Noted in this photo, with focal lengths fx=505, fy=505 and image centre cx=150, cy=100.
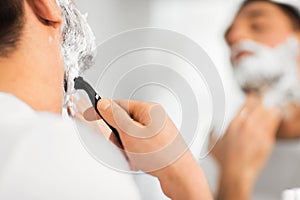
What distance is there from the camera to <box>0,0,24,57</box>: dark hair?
102 centimetres

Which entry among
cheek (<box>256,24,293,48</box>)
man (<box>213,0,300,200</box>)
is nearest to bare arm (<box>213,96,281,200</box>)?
man (<box>213,0,300,200</box>)

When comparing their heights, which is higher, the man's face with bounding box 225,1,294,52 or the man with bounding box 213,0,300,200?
the man's face with bounding box 225,1,294,52

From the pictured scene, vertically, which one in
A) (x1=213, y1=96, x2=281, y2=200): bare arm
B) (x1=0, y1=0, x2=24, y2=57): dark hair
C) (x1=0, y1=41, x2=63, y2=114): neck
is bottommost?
(x1=213, y1=96, x2=281, y2=200): bare arm

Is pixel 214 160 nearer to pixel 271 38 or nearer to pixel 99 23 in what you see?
pixel 271 38

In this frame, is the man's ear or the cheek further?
the man's ear

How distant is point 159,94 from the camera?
3.12 ft

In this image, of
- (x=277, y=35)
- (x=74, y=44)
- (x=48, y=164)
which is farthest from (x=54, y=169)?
(x=277, y=35)

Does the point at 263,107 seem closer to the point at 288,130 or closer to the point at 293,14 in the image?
the point at 288,130

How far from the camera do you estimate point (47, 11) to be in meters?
1.04

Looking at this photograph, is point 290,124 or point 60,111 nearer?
point 290,124

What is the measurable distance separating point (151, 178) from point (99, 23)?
319 millimetres

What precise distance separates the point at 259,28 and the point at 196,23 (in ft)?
0.38

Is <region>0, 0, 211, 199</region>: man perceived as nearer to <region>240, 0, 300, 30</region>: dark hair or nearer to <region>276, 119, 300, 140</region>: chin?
<region>276, 119, 300, 140</region>: chin

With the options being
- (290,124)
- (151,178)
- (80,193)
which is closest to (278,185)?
(290,124)
